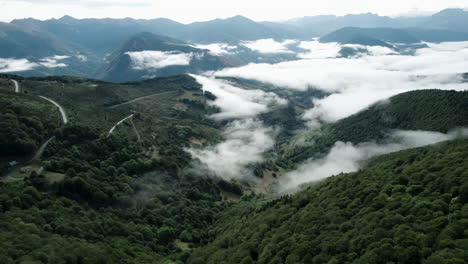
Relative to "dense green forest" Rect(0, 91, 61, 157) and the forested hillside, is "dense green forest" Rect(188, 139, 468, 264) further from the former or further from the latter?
"dense green forest" Rect(0, 91, 61, 157)

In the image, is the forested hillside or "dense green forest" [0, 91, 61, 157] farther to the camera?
"dense green forest" [0, 91, 61, 157]

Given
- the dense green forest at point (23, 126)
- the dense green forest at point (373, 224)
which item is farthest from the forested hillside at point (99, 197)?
the dense green forest at point (373, 224)

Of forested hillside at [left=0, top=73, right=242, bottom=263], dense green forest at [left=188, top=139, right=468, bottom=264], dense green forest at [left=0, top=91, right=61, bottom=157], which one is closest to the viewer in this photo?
dense green forest at [left=188, top=139, right=468, bottom=264]

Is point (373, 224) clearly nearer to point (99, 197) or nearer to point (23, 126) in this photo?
point (99, 197)

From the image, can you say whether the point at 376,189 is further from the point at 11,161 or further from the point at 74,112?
the point at 74,112

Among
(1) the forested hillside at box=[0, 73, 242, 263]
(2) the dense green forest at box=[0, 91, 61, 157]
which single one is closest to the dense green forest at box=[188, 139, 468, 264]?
(1) the forested hillside at box=[0, 73, 242, 263]

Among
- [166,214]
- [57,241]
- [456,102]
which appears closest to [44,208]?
[57,241]

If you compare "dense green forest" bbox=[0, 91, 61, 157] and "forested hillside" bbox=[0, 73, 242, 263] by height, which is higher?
"dense green forest" bbox=[0, 91, 61, 157]

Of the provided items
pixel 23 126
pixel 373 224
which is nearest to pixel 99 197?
pixel 23 126
